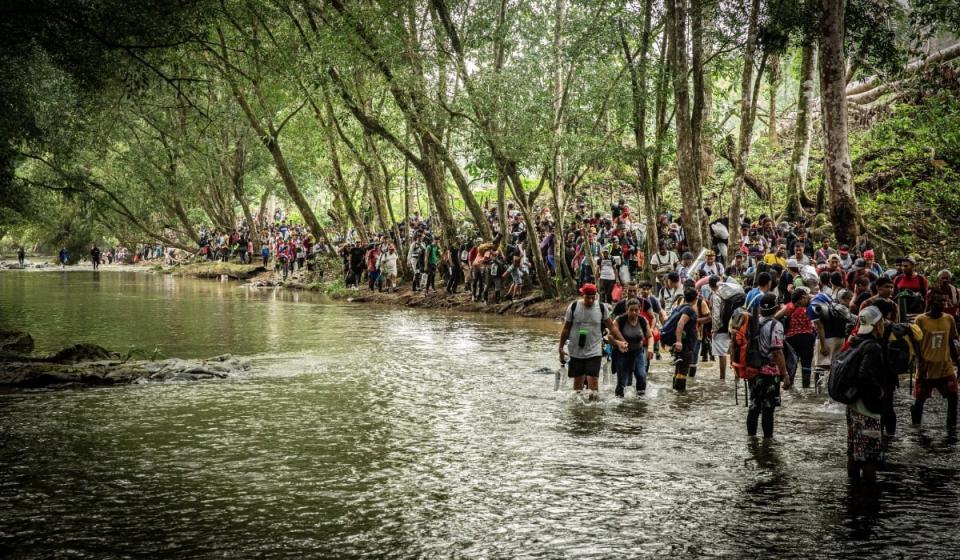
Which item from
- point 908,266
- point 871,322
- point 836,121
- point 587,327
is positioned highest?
point 836,121

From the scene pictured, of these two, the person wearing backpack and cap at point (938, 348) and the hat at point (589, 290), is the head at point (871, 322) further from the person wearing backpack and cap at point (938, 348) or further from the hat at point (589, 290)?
the hat at point (589, 290)

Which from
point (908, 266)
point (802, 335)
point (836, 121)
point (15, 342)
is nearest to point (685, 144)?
point (836, 121)

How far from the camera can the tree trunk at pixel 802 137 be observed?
23625mm

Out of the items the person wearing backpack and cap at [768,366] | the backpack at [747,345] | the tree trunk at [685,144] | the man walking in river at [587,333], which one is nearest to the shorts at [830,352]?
the man walking in river at [587,333]

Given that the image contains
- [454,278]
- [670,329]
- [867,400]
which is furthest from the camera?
[454,278]

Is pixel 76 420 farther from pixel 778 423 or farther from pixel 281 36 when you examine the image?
pixel 281 36

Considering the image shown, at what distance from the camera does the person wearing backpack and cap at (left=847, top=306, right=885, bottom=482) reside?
7340 millimetres

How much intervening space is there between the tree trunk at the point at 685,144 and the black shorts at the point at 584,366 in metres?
10.8

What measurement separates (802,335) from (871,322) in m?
5.42

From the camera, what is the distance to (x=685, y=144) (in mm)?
21500

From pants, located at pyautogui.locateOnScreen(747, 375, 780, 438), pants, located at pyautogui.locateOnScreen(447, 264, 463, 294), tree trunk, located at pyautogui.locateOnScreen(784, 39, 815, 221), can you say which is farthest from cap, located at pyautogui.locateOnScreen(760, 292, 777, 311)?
pants, located at pyautogui.locateOnScreen(447, 264, 463, 294)

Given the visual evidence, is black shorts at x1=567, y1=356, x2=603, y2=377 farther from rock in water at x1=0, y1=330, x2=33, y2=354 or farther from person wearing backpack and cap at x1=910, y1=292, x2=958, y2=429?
rock in water at x1=0, y1=330, x2=33, y2=354

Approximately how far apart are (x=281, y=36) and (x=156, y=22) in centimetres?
1328

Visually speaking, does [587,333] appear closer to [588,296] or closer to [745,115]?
[588,296]
